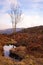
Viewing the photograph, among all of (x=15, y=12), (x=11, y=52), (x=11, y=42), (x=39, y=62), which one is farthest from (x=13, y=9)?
(x=39, y=62)

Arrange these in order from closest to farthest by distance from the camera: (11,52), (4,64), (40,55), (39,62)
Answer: (4,64)
(39,62)
(40,55)
(11,52)

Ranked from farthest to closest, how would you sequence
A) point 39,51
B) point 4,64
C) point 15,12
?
point 15,12
point 39,51
point 4,64

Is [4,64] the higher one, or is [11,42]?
[4,64]

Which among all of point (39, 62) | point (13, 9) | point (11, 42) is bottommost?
point (11, 42)

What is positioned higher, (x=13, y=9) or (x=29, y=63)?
(x=13, y=9)

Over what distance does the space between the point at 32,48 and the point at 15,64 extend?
8.97m

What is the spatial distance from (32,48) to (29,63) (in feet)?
27.6

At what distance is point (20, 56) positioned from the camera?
21.4 metres

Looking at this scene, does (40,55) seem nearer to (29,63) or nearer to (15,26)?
(29,63)

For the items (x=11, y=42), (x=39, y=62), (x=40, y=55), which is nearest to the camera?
(x=39, y=62)

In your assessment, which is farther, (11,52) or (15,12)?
(15,12)

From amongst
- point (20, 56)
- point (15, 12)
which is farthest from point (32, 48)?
point (15, 12)

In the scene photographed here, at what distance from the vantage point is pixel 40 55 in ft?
68.8

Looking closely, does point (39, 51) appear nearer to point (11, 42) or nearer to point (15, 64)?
point (15, 64)
